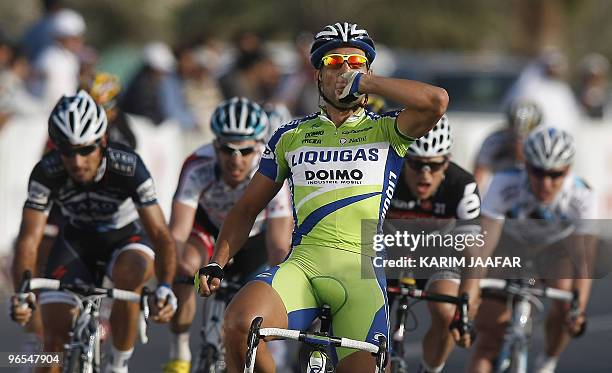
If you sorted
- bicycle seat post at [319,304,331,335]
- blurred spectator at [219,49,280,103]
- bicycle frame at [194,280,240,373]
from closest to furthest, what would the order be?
bicycle seat post at [319,304,331,335], bicycle frame at [194,280,240,373], blurred spectator at [219,49,280,103]

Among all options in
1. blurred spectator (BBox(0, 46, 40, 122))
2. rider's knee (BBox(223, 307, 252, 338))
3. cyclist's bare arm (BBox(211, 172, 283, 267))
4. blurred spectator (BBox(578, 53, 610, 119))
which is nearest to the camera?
rider's knee (BBox(223, 307, 252, 338))

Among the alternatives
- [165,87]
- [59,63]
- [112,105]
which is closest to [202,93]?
[165,87]

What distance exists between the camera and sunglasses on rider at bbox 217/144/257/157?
33.8ft

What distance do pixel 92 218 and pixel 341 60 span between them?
9.50 feet

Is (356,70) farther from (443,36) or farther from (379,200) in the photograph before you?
(443,36)

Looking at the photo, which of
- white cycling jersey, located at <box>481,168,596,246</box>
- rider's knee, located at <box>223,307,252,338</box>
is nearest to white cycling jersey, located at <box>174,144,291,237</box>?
white cycling jersey, located at <box>481,168,596,246</box>

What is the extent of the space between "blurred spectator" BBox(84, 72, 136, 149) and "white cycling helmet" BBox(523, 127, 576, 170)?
294cm

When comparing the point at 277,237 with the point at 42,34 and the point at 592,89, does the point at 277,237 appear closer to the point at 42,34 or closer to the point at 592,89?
the point at 42,34

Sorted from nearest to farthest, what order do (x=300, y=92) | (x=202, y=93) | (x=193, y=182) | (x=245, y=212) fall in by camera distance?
(x=245, y=212) → (x=193, y=182) → (x=202, y=93) → (x=300, y=92)

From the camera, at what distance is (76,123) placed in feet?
30.2

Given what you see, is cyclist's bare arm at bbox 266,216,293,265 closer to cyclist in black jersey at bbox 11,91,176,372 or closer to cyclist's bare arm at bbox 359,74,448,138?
cyclist in black jersey at bbox 11,91,176,372

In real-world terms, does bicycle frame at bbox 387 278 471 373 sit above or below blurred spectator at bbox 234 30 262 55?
below

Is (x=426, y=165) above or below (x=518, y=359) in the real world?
above

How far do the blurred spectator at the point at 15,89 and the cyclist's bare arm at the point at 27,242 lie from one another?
763 cm
